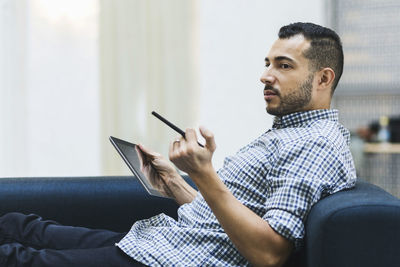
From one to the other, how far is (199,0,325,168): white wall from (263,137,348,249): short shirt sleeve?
194cm

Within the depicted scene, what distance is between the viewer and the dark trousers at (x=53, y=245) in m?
1.18

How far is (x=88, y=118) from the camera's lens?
124 inches

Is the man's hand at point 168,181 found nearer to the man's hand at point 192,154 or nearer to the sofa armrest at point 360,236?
the man's hand at point 192,154

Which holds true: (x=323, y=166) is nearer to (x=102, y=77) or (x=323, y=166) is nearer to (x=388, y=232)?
(x=388, y=232)

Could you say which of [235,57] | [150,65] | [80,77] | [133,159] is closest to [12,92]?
[80,77]

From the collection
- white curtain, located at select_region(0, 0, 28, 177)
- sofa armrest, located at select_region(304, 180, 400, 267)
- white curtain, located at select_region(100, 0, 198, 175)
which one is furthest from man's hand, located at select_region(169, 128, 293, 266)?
white curtain, located at select_region(0, 0, 28, 177)

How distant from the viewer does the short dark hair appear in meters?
1.34

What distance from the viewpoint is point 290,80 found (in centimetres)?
132

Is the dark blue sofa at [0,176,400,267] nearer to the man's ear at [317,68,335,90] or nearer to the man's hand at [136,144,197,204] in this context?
the man's hand at [136,144,197,204]

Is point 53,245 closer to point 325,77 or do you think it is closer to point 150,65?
point 325,77

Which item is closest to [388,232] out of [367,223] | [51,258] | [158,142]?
[367,223]

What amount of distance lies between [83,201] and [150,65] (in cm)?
153

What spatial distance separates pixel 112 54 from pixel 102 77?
149 millimetres

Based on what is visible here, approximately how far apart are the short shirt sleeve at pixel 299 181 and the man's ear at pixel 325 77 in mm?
256
